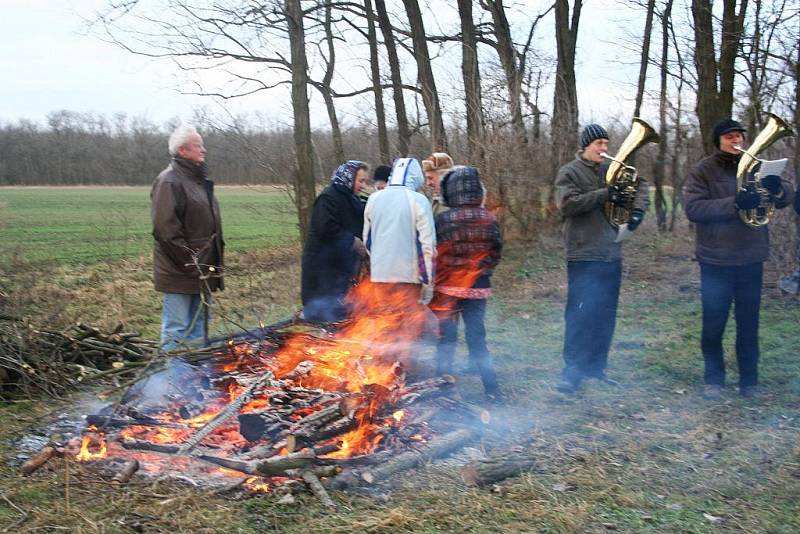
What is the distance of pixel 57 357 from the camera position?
6430mm

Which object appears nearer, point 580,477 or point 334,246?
point 580,477

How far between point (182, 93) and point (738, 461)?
12.6 metres

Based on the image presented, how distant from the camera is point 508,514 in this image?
3.91 meters

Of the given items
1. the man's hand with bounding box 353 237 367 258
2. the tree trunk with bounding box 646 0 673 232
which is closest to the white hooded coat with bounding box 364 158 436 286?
the man's hand with bounding box 353 237 367 258

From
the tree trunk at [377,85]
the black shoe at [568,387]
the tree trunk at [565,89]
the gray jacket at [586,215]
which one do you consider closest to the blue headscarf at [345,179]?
the gray jacket at [586,215]

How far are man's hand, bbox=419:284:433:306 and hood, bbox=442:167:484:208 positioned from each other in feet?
2.28

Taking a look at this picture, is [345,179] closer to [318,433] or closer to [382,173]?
[382,173]

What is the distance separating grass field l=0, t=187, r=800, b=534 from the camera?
3812mm

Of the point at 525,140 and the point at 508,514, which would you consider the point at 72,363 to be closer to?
the point at 508,514

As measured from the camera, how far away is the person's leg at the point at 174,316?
634 centimetres

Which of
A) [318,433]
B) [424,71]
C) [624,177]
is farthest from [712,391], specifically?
[424,71]

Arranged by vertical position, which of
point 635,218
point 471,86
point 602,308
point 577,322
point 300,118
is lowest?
point 577,322

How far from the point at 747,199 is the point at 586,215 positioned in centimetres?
122

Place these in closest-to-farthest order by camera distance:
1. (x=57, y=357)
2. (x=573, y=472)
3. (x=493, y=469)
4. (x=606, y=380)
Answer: (x=493, y=469) < (x=573, y=472) < (x=606, y=380) < (x=57, y=357)
